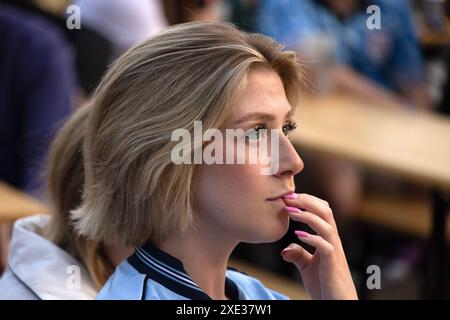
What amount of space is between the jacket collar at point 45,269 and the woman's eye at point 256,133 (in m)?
0.57

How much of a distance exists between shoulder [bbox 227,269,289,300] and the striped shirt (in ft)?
0.64

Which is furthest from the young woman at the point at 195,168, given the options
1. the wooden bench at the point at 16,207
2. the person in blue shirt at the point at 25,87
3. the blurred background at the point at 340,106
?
the person in blue shirt at the point at 25,87

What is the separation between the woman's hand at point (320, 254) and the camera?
1.16 meters

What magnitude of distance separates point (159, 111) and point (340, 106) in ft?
8.99

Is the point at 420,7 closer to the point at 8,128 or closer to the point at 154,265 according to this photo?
the point at 8,128

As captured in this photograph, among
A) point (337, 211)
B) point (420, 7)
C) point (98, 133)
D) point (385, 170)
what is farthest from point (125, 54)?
point (420, 7)

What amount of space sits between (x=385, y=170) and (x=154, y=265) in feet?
6.39

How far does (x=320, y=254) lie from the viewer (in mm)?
1169

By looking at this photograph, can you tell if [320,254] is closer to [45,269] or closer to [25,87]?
[45,269]

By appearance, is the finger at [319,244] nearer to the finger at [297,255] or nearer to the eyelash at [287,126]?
the finger at [297,255]

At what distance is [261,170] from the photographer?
1.22 meters

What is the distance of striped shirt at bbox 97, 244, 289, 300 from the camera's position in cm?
127

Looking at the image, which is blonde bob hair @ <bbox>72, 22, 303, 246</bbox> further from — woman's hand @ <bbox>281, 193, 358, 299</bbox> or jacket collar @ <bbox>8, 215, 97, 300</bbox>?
jacket collar @ <bbox>8, 215, 97, 300</bbox>

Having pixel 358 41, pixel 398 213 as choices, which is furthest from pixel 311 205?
pixel 358 41
